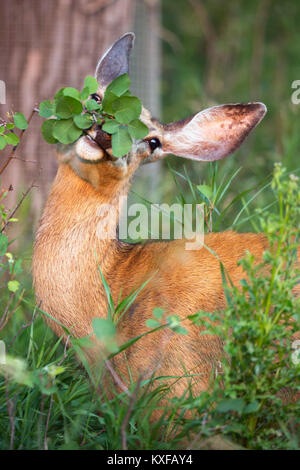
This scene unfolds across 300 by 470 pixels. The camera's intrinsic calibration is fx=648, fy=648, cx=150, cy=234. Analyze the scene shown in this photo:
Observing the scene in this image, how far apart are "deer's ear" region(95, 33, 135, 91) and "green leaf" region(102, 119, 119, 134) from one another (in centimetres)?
78

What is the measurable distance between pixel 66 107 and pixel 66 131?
0.39ft

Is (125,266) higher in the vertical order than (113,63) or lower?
lower

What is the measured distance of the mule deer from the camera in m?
2.90

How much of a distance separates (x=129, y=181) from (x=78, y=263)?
1.80ft

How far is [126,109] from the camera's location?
111 inches

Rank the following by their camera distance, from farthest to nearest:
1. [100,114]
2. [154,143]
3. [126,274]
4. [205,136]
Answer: [205,136] < [154,143] < [126,274] < [100,114]

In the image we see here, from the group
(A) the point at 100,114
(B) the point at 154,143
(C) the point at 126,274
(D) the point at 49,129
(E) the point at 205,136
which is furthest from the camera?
(E) the point at 205,136

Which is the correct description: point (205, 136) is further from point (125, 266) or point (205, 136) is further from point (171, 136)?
point (125, 266)

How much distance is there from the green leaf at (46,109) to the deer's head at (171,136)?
0.76ft

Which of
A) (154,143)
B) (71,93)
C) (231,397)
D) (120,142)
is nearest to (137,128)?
(120,142)

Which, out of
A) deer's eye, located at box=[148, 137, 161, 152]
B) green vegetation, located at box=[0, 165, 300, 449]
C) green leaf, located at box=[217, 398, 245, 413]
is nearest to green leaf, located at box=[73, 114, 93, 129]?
deer's eye, located at box=[148, 137, 161, 152]

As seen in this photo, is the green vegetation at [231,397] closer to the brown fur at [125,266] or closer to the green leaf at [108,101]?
the brown fur at [125,266]

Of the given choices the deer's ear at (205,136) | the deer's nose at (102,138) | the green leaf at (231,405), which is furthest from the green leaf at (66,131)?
the green leaf at (231,405)

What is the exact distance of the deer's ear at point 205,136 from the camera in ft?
11.7
